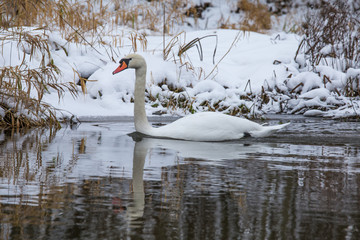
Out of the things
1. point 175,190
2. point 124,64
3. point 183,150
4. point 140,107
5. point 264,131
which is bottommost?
point 175,190

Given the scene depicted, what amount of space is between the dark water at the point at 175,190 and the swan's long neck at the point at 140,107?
47cm

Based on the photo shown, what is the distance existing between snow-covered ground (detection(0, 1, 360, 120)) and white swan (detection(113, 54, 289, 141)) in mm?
1787

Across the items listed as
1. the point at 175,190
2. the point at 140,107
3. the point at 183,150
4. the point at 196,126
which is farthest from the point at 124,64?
the point at 175,190

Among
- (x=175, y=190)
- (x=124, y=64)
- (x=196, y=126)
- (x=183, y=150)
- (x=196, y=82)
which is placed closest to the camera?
(x=175, y=190)

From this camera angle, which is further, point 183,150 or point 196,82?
point 196,82

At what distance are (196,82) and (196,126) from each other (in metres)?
4.34

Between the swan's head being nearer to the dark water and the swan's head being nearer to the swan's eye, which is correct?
the swan's eye

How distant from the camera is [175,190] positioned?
360 centimetres

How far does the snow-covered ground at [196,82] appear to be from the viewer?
9.40 m

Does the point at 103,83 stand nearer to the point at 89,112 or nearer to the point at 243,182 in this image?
the point at 89,112

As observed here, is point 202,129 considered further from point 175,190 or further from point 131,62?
point 175,190

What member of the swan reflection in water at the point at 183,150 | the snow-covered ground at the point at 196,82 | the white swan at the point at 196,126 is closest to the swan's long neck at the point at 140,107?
the white swan at the point at 196,126

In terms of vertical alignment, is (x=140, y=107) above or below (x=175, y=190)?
above

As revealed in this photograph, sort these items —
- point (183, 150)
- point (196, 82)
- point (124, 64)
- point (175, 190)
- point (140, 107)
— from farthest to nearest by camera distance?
point (196, 82)
point (124, 64)
point (140, 107)
point (183, 150)
point (175, 190)
